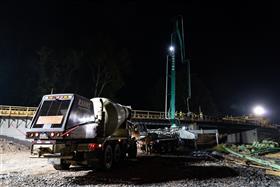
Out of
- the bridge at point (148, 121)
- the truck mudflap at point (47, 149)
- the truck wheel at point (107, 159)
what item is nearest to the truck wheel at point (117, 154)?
the truck wheel at point (107, 159)

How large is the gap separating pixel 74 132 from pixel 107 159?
7.89ft

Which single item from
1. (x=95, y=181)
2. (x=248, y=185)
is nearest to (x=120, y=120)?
(x=95, y=181)

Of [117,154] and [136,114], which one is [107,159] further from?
[136,114]

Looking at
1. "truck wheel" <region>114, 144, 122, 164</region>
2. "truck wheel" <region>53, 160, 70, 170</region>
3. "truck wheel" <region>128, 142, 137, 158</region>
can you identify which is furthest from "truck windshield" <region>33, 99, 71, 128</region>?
"truck wheel" <region>128, 142, 137, 158</region>

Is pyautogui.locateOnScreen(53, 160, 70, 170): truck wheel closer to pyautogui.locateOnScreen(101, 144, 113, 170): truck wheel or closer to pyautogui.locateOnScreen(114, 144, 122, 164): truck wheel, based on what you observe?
pyautogui.locateOnScreen(101, 144, 113, 170): truck wheel

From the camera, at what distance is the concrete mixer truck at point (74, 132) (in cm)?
943

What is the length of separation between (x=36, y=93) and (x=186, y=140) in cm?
2366

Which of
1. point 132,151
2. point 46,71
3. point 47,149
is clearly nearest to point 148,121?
point 46,71

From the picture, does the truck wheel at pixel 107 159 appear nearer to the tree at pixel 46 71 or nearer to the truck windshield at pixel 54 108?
the truck windshield at pixel 54 108

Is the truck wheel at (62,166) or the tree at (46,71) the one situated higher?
the tree at (46,71)

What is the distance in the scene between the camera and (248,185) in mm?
8086

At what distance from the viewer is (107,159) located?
1154cm

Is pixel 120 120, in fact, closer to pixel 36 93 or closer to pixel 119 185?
pixel 119 185

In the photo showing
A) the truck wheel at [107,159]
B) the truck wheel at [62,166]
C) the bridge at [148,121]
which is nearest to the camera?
the truck wheel at [62,166]
